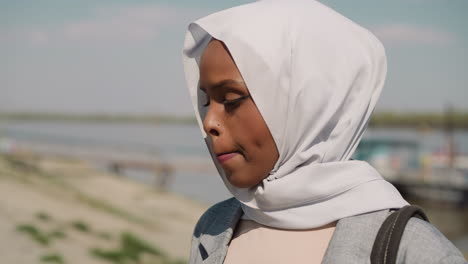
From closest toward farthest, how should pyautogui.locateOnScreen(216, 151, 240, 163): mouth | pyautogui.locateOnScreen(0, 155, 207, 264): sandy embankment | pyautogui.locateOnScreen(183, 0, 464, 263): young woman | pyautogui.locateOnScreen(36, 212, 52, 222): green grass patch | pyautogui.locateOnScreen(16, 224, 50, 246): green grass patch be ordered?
pyautogui.locateOnScreen(183, 0, 464, 263): young woman
pyautogui.locateOnScreen(216, 151, 240, 163): mouth
pyautogui.locateOnScreen(0, 155, 207, 264): sandy embankment
pyautogui.locateOnScreen(16, 224, 50, 246): green grass patch
pyautogui.locateOnScreen(36, 212, 52, 222): green grass patch

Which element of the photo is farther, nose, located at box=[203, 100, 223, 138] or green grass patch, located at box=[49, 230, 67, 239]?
green grass patch, located at box=[49, 230, 67, 239]

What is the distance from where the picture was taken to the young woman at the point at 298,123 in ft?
4.45

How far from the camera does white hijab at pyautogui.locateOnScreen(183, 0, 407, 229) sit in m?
1.36

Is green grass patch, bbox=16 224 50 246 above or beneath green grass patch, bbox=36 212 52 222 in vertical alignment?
above

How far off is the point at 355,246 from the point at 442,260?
19cm

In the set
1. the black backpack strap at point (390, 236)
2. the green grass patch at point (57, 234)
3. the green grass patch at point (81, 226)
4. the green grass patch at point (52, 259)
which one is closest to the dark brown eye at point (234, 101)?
the black backpack strap at point (390, 236)

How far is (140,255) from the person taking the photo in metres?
7.97

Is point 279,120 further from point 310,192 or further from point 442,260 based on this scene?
point 442,260

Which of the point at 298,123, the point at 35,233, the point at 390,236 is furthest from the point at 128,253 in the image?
the point at 390,236

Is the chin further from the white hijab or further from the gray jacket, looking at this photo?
the gray jacket

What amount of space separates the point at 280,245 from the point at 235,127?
1.10ft

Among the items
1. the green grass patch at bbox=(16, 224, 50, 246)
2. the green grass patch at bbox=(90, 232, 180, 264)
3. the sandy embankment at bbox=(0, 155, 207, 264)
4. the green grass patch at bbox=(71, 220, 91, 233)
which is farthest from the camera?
the green grass patch at bbox=(71, 220, 91, 233)

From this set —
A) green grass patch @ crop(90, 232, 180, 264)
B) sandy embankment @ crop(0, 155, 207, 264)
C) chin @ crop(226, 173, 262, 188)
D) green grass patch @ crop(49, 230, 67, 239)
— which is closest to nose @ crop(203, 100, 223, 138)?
chin @ crop(226, 173, 262, 188)

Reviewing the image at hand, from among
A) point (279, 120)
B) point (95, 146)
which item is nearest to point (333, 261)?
point (279, 120)
